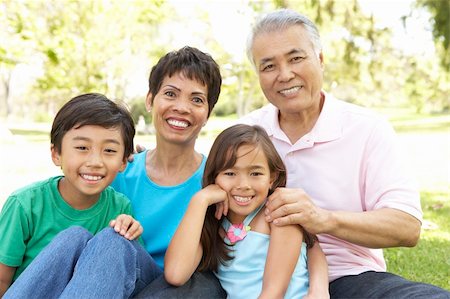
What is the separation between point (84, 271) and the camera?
2254 mm

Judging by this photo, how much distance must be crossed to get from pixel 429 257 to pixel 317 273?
2522mm

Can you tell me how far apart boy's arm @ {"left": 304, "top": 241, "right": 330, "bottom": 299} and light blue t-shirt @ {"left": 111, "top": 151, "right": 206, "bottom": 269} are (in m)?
0.77

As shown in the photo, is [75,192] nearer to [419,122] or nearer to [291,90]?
[291,90]

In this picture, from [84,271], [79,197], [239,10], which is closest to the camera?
[84,271]

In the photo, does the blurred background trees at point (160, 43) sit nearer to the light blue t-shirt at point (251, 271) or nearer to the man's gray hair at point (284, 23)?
the man's gray hair at point (284, 23)

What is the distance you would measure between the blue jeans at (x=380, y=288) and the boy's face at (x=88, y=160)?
4.08ft

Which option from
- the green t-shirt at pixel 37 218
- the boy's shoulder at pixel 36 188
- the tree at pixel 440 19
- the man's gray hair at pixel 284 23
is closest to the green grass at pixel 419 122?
the tree at pixel 440 19

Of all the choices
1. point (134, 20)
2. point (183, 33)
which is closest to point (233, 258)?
point (134, 20)

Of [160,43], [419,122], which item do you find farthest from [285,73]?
[419,122]

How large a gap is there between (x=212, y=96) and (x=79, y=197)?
2.99 feet

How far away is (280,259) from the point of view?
248 cm

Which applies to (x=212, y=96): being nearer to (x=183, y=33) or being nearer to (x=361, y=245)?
(x=361, y=245)

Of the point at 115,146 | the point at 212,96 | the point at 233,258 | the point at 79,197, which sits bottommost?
the point at 233,258

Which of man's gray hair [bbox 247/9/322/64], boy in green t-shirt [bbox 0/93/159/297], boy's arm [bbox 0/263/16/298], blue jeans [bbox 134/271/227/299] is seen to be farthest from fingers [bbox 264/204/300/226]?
boy's arm [bbox 0/263/16/298]
